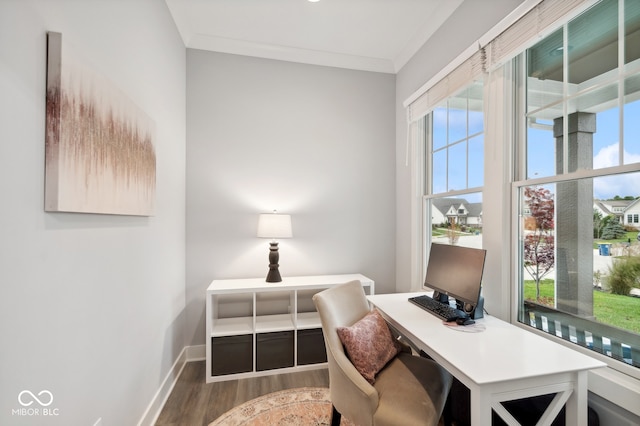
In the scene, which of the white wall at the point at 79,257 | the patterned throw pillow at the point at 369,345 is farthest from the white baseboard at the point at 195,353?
the patterned throw pillow at the point at 369,345

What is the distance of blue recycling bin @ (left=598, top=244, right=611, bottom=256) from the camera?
4.20ft

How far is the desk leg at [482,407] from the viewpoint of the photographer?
1039 mm

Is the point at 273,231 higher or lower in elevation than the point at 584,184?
lower

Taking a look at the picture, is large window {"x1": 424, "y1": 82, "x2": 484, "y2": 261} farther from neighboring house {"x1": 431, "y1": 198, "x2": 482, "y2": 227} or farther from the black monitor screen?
the black monitor screen

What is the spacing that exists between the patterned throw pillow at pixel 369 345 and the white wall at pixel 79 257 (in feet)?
3.62

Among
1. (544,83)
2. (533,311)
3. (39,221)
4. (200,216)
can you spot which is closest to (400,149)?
(544,83)

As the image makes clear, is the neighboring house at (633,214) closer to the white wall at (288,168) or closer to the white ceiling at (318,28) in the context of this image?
the white ceiling at (318,28)

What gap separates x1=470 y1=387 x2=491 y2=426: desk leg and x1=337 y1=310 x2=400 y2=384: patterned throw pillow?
0.49m

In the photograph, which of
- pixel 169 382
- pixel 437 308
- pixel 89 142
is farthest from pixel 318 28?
pixel 169 382

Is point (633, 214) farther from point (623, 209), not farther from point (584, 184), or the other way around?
point (584, 184)

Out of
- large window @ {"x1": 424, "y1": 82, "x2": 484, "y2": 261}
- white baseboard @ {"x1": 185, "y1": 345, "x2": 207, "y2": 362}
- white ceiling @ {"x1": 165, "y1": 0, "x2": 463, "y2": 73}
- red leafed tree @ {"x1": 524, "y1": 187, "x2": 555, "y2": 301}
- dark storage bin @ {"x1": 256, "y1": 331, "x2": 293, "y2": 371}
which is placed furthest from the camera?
white baseboard @ {"x1": 185, "y1": 345, "x2": 207, "y2": 362}

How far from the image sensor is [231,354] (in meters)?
2.31

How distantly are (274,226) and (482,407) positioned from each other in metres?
1.85

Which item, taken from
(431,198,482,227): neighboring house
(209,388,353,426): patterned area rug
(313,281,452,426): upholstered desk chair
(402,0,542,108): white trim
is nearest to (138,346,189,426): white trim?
(209,388,353,426): patterned area rug
